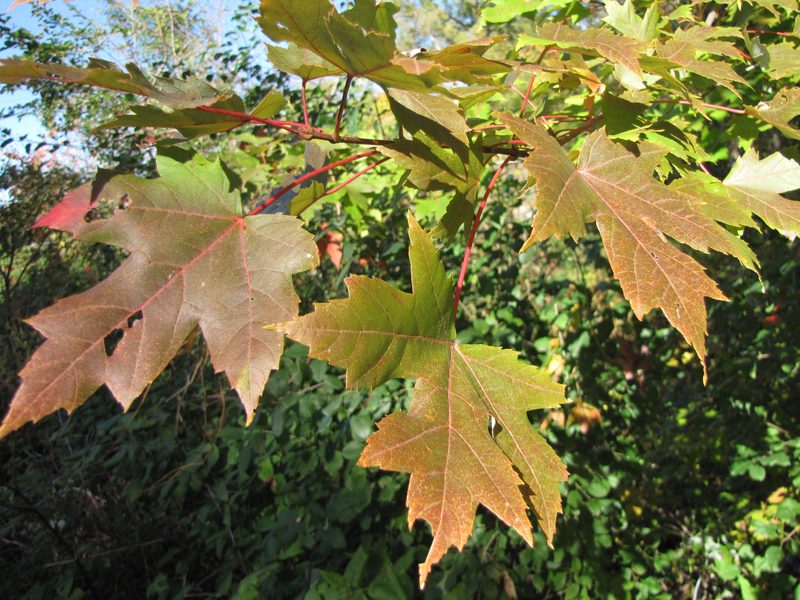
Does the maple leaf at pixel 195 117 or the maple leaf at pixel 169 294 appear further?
the maple leaf at pixel 195 117

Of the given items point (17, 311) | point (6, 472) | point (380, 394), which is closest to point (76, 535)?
point (6, 472)

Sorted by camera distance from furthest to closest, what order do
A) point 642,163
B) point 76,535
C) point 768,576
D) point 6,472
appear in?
point 6,472
point 76,535
point 768,576
point 642,163

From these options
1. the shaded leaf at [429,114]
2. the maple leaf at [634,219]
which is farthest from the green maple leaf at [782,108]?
the shaded leaf at [429,114]

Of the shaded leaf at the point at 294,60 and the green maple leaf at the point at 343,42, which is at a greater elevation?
the green maple leaf at the point at 343,42

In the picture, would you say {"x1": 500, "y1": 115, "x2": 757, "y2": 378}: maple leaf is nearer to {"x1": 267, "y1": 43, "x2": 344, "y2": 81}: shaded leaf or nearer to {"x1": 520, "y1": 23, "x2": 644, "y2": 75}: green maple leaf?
{"x1": 520, "y1": 23, "x2": 644, "y2": 75}: green maple leaf

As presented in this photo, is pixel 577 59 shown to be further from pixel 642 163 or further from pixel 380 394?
pixel 380 394

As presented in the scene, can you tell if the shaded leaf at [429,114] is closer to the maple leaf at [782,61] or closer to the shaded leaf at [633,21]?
the shaded leaf at [633,21]

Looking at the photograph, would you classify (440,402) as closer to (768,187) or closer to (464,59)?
(464,59)

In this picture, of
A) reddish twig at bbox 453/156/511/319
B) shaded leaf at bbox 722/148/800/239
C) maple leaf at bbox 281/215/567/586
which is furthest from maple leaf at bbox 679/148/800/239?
maple leaf at bbox 281/215/567/586
